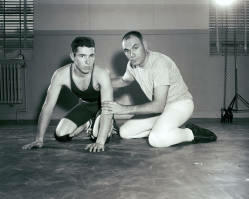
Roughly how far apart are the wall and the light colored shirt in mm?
1861

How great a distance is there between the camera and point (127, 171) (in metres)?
1.84

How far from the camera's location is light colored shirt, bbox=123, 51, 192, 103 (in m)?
2.42

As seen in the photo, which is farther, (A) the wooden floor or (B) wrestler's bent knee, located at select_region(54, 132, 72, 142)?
(B) wrestler's bent knee, located at select_region(54, 132, 72, 142)

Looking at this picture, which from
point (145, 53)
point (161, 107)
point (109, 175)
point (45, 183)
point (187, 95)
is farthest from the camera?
point (187, 95)

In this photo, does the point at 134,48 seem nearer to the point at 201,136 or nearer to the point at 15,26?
the point at 201,136

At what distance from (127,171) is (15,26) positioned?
369 centimetres

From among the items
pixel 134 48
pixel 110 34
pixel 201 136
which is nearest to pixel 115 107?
pixel 134 48

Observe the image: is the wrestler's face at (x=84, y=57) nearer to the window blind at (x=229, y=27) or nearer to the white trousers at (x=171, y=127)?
the white trousers at (x=171, y=127)

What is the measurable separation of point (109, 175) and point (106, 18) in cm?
337

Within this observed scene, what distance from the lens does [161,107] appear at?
7.80 ft

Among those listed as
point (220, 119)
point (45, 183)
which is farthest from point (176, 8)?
point (45, 183)

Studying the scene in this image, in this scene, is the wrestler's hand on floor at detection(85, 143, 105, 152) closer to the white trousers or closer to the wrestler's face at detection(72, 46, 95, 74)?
the white trousers

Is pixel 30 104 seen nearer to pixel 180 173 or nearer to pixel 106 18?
pixel 106 18

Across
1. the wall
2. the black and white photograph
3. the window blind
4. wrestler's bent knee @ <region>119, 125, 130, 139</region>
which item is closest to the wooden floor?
the black and white photograph
